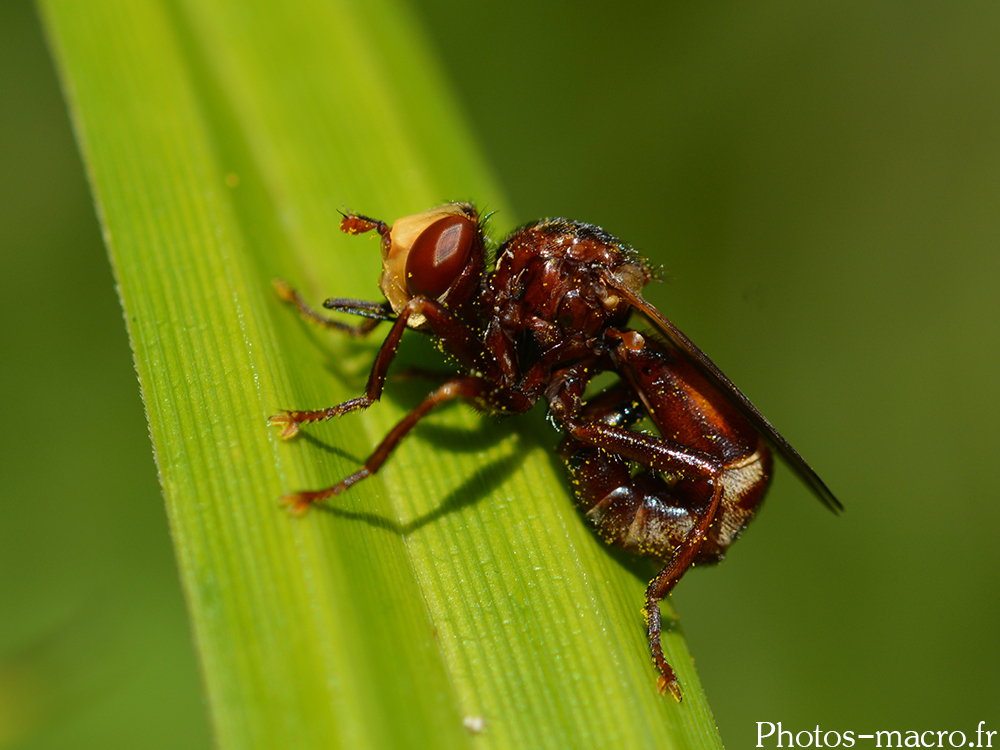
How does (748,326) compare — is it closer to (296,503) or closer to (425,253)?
(425,253)

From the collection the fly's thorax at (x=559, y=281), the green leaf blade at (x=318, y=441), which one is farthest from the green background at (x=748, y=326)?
the fly's thorax at (x=559, y=281)

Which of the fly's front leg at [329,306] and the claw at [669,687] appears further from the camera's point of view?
the fly's front leg at [329,306]

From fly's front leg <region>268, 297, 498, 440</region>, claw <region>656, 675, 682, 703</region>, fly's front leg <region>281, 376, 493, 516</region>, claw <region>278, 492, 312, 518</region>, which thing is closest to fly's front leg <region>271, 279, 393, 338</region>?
fly's front leg <region>268, 297, 498, 440</region>

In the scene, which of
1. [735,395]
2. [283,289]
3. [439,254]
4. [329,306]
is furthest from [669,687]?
[283,289]

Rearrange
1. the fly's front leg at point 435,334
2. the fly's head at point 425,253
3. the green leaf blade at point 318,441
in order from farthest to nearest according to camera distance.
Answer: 1. the fly's head at point 425,253
2. the fly's front leg at point 435,334
3. the green leaf blade at point 318,441

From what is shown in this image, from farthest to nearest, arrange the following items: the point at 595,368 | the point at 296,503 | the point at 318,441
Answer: the point at 595,368
the point at 318,441
the point at 296,503

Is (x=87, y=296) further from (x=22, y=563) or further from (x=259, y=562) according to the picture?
(x=259, y=562)

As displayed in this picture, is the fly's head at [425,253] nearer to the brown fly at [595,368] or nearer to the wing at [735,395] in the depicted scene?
the brown fly at [595,368]

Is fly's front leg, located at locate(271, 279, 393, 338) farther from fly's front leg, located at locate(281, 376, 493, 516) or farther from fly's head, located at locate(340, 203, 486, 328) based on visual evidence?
fly's front leg, located at locate(281, 376, 493, 516)
